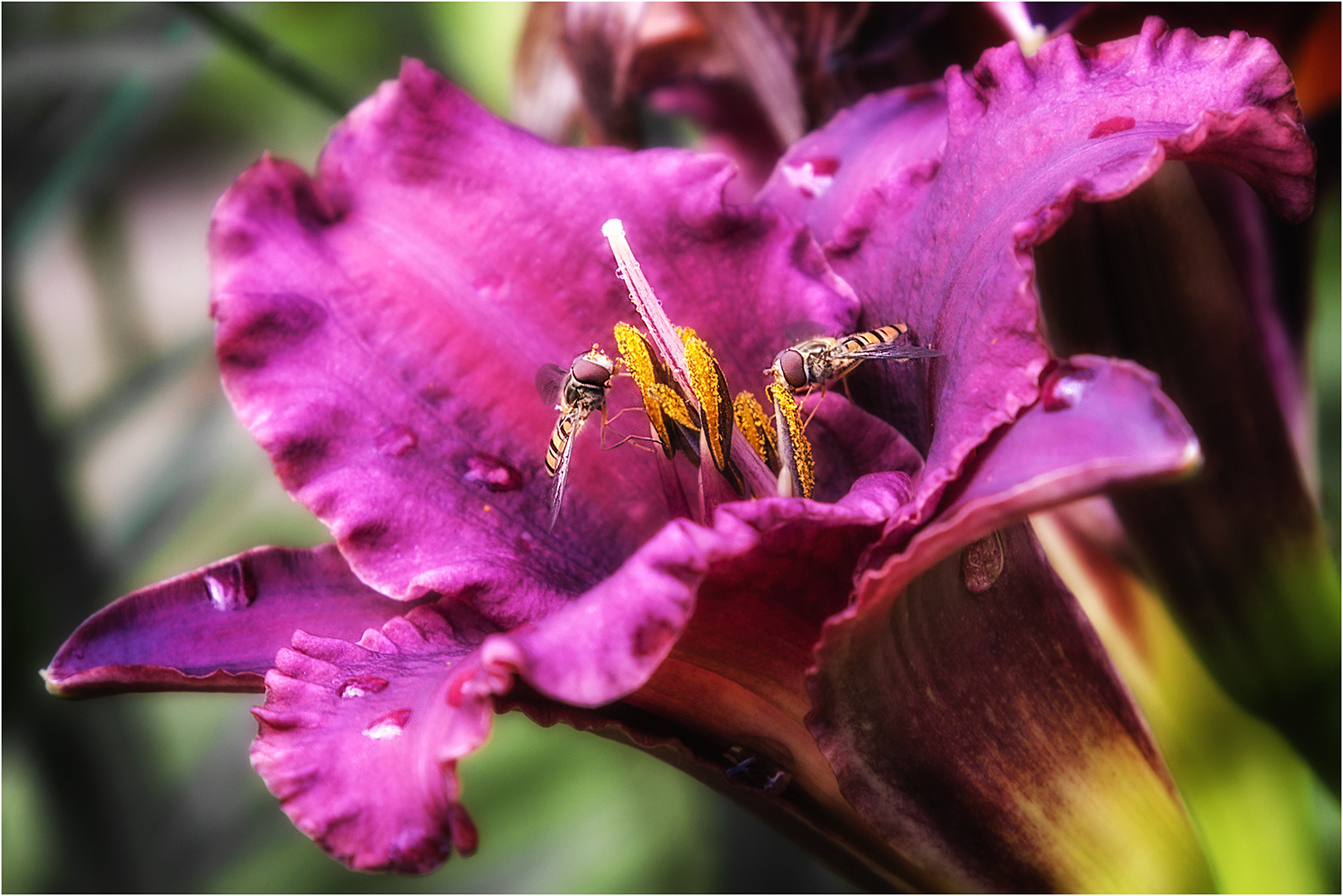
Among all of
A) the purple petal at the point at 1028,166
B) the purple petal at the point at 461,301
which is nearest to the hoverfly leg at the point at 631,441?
the purple petal at the point at 461,301

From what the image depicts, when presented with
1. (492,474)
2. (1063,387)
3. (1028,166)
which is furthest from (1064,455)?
(492,474)

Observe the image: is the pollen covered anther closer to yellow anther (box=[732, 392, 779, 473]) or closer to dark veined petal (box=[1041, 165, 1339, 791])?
yellow anther (box=[732, 392, 779, 473])

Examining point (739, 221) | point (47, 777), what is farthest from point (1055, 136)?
point (47, 777)

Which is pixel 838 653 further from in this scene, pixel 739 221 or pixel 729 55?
pixel 729 55

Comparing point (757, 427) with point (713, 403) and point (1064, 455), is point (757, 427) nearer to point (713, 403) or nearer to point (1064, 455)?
point (713, 403)

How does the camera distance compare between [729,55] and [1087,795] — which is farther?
[729,55]

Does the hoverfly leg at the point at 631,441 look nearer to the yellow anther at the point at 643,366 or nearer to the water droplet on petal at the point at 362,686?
the yellow anther at the point at 643,366

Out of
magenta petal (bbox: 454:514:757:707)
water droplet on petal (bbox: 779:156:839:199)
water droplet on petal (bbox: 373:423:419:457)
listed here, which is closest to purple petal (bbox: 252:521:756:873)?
magenta petal (bbox: 454:514:757:707)

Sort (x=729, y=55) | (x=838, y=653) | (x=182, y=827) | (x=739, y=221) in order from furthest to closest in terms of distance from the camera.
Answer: (x=182, y=827) < (x=729, y=55) < (x=739, y=221) < (x=838, y=653)
